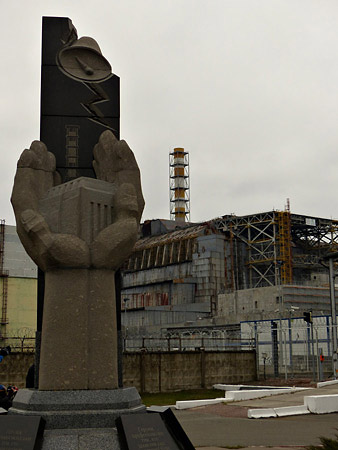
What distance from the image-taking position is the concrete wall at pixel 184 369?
3042 centimetres

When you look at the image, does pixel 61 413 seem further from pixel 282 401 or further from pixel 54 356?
pixel 282 401

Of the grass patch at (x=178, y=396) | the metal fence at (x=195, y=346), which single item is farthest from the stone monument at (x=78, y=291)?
the metal fence at (x=195, y=346)

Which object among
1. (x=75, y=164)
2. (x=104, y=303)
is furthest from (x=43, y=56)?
(x=104, y=303)

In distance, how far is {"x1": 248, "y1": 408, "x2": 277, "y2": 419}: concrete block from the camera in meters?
18.6

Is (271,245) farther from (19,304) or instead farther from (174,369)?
(174,369)

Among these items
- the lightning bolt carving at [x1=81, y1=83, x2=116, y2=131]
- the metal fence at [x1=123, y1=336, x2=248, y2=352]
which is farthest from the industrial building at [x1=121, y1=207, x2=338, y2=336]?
the lightning bolt carving at [x1=81, y1=83, x2=116, y2=131]

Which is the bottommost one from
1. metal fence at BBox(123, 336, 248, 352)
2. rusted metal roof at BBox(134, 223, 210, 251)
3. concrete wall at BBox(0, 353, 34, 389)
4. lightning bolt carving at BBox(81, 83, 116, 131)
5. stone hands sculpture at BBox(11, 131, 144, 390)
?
concrete wall at BBox(0, 353, 34, 389)

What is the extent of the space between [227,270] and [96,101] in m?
59.0

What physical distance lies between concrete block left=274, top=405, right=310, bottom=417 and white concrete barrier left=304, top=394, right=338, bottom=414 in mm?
192

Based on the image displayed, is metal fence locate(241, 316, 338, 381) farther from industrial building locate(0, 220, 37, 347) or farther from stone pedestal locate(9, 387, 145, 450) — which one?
stone pedestal locate(9, 387, 145, 450)

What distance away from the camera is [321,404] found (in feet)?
64.0

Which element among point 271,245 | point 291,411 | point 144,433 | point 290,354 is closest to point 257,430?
point 291,411

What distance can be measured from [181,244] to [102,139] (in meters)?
62.9

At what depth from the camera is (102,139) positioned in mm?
11188
